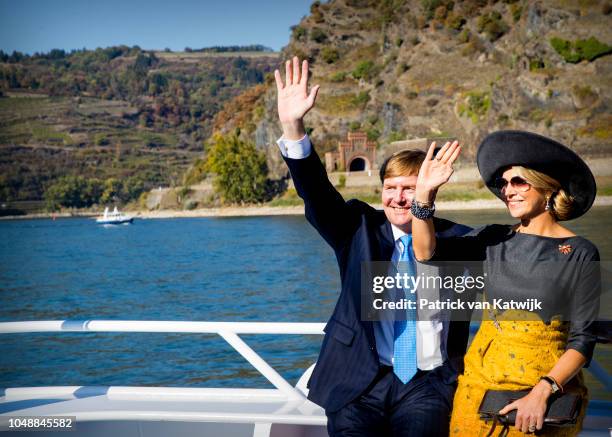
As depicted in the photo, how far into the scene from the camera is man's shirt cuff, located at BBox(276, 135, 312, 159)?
2.60 m

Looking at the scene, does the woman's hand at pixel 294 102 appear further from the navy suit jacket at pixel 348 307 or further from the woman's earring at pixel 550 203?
the woman's earring at pixel 550 203

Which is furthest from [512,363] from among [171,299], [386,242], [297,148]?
[171,299]

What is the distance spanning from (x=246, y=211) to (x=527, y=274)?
309 ft

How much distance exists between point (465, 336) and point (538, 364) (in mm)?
398

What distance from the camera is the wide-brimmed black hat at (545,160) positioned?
8.07 ft

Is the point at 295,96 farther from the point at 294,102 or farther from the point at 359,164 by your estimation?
the point at 359,164

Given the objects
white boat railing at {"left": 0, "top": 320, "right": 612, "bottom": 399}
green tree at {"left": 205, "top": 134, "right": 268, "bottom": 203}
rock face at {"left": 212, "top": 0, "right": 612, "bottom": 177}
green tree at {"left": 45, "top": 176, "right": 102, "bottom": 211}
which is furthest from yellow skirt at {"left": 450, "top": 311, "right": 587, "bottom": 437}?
green tree at {"left": 45, "top": 176, "right": 102, "bottom": 211}

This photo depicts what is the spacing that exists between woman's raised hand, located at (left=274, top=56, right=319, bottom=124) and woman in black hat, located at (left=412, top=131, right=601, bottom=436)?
491 millimetres

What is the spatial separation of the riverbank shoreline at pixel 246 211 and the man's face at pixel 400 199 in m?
61.0

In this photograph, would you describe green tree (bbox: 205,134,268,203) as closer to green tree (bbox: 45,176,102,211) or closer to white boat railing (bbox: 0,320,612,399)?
green tree (bbox: 45,176,102,211)

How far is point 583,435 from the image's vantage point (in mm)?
2607

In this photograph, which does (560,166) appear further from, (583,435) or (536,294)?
(583,435)

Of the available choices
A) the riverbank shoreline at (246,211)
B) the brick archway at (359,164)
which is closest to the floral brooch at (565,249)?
the riverbank shoreline at (246,211)

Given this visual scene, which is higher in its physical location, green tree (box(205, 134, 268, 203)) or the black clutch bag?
the black clutch bag
